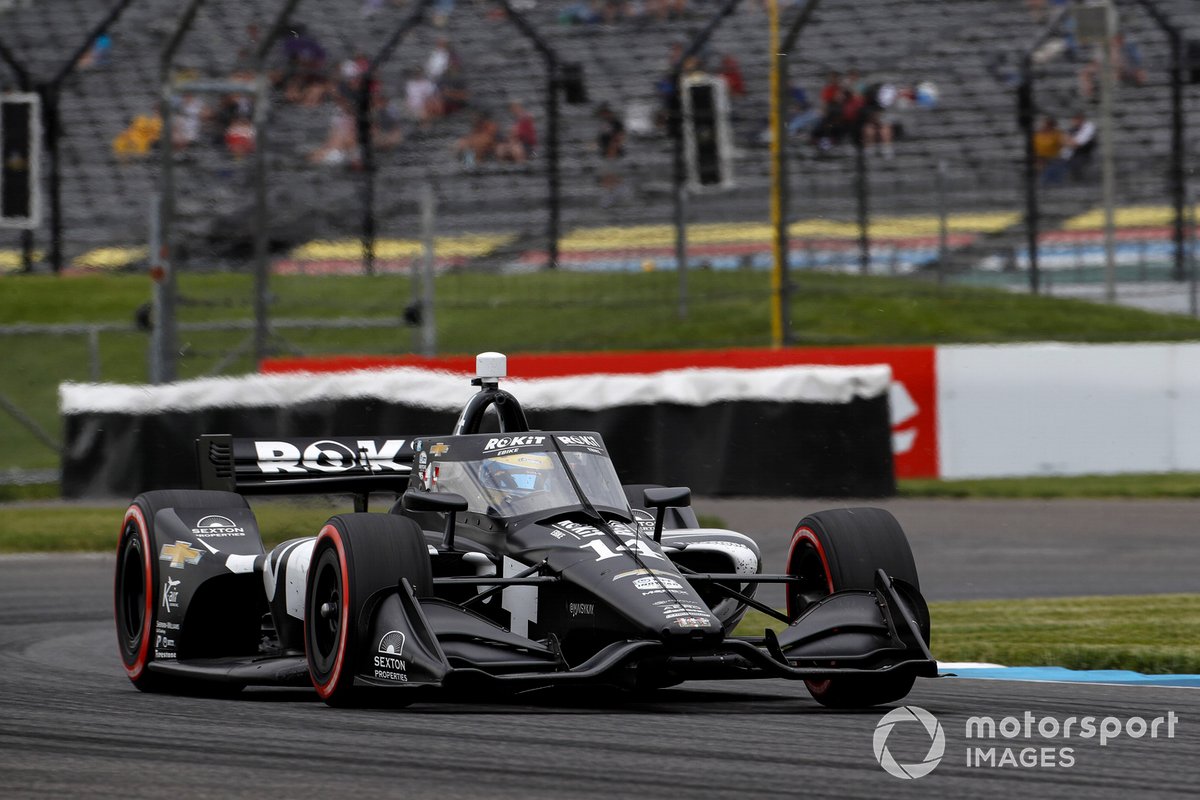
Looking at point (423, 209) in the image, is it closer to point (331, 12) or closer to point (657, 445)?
point (657, 445)

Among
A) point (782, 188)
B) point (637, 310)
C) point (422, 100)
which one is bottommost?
point (637, 310)

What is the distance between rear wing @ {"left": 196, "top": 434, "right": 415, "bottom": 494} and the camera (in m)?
8.47

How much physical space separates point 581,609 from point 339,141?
14343mm

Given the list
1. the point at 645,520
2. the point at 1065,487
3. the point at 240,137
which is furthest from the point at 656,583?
the point at 240,137

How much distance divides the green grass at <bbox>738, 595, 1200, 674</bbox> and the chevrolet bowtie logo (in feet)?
9.62

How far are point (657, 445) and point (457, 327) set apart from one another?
475cm

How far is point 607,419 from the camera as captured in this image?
15.5 m

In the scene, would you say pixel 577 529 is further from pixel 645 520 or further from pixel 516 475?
pixel 645 520

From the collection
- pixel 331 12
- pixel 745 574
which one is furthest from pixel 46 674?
pixel 331 12

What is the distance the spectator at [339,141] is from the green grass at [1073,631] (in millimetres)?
10193

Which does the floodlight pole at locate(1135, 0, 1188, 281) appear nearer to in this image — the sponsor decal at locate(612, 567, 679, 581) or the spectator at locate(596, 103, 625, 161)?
the spectator at locate(596, 103, 625, 161)

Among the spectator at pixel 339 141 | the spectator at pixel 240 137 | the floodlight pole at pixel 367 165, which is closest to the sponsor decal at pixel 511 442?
the floodlight pole at pixel 367 165

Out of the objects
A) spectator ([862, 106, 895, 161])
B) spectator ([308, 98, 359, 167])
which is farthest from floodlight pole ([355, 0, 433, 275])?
spectator ([862, 106, 895, 161])

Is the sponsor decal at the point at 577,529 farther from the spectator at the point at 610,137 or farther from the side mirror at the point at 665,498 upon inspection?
the spectator at the point at 610,137
